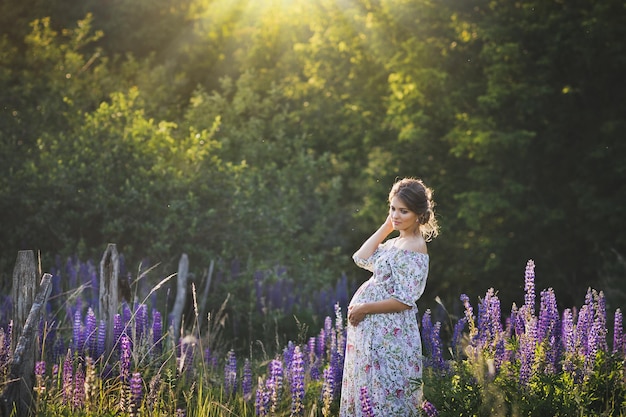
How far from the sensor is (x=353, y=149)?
17391mm

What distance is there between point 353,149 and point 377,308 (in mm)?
12774

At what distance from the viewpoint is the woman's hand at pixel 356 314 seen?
4.83 metres

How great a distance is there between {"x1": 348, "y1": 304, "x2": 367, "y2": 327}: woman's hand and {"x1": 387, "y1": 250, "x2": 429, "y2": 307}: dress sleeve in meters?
0.21

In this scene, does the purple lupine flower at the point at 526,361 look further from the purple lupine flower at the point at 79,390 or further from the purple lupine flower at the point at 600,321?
the purple lupine flower at the point at 79,390

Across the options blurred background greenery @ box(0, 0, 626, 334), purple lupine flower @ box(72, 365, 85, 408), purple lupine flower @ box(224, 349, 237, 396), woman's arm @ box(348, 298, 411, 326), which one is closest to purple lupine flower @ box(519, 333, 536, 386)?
woman's arm @ box(348, 298, 411, 326)

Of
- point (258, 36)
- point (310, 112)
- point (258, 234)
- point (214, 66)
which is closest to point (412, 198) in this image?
point (258, 234)

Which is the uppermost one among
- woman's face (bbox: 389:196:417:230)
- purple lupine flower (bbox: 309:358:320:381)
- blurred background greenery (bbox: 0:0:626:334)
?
blurred background greenery (bbox: 0:0:626:334)

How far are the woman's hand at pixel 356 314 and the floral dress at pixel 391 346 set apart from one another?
0.09ft

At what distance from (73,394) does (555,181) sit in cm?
1295

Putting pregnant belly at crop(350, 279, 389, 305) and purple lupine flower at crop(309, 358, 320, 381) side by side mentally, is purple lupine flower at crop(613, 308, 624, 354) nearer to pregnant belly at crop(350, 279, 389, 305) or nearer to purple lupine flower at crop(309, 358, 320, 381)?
pregnant belly at crop(350, 279, 389, 305)

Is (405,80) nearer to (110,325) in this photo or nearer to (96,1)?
(96,1)

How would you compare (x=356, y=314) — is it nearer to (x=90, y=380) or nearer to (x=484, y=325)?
(x=484, y=325)

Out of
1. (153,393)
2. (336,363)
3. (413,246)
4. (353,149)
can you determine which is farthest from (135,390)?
(353,149)

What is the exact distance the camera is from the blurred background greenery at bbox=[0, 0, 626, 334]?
11414 mm
